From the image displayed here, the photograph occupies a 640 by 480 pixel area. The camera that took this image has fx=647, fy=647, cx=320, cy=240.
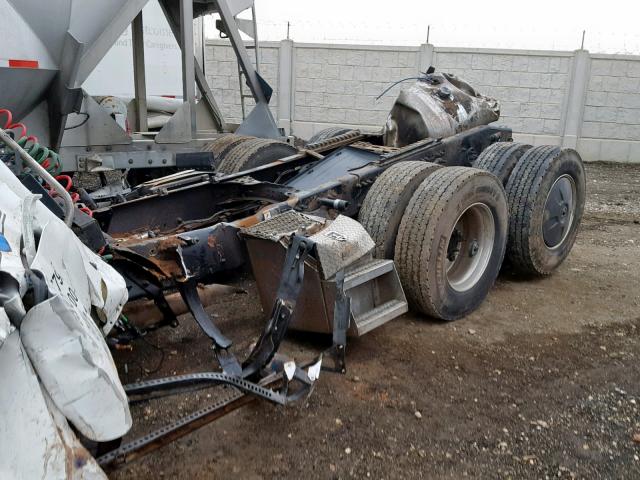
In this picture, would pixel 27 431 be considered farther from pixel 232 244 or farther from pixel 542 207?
pixel 542 207

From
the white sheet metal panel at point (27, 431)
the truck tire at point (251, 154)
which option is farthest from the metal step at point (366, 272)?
the truck tire at point (251, 154)

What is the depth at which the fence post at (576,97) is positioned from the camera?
13227 mm

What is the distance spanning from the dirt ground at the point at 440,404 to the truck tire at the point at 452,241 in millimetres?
188

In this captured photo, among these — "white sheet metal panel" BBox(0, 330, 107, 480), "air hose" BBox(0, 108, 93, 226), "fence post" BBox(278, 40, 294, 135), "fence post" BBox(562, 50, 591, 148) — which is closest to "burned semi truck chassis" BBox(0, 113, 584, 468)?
"air hose" BBox(0, 108, 93, 226)

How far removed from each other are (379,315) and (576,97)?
11.6 meters

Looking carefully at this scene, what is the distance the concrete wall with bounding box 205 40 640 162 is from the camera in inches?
523

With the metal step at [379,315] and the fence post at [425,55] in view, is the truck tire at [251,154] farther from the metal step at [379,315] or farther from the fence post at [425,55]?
the fence post at [425,55]

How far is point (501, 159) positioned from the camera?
486cm

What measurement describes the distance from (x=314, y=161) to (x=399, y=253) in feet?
4.71

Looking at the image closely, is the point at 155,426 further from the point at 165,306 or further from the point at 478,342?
the point at 478,342

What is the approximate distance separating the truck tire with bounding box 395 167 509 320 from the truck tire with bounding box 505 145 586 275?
0.32 meters

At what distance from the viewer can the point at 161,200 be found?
12.7 feet

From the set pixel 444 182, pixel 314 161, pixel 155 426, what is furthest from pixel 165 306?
pixel 314 161

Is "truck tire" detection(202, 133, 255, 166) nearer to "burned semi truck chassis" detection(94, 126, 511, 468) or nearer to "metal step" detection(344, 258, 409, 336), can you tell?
"burned semi truck chassis" detection(94, 126, 511, 468)
